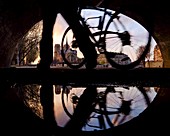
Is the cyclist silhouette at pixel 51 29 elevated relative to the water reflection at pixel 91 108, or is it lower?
elevated

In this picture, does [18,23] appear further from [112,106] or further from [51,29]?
[112,106]

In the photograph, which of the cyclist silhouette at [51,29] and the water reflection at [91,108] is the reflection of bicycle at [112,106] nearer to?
the water reflection at [91,108]

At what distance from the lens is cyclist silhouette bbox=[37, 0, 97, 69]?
11.8 feet

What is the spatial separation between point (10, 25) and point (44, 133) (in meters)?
4.28

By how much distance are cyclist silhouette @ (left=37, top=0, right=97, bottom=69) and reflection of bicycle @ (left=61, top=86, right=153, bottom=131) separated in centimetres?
57

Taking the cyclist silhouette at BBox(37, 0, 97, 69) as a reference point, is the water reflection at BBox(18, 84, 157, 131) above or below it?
below

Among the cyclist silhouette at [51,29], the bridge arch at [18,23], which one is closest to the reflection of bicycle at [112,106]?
the cyclist silhouette at [51,29]

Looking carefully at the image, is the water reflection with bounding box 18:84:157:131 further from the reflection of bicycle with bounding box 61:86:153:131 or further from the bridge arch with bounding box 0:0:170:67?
the bridge arch with bounding box 0:0:170:67

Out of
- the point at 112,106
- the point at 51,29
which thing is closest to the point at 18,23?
the point at 51,29

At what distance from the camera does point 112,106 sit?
2359mm

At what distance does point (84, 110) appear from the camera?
2133 mm

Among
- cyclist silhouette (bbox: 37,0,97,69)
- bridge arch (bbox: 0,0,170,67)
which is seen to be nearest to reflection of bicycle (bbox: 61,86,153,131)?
cyclist silhouette (bbox: 37,0,97,69)

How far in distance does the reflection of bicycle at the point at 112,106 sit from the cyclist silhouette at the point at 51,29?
1.87ft

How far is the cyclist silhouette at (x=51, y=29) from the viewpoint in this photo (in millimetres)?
3611
